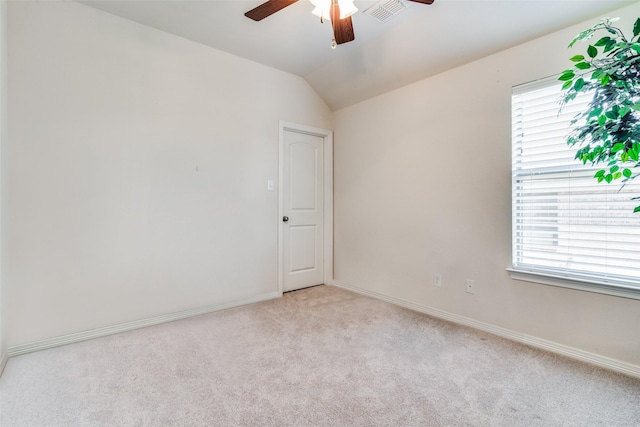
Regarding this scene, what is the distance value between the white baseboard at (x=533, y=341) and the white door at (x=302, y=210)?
1065mm

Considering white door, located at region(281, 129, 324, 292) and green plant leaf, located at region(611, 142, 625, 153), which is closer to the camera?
green plant leaf, located at region(611, 142, 625, 153)

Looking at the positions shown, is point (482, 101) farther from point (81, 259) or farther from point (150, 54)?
point (81, 259)

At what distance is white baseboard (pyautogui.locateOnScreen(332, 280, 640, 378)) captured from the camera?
1858 millimetres

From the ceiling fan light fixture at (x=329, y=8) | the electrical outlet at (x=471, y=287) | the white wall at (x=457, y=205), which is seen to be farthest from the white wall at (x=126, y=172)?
the electrical outlet at (x=471, y=287)

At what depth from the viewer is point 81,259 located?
2266 millimetres

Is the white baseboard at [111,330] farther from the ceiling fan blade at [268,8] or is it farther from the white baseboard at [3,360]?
the ceiling fan blade at [268,8]

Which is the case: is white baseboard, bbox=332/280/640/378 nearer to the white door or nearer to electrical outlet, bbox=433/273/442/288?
electrical outlet, bbox=433/273/442/288

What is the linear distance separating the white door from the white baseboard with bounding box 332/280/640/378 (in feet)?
3.49

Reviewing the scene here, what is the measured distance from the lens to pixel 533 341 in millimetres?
2191

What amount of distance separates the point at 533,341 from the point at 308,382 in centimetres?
173

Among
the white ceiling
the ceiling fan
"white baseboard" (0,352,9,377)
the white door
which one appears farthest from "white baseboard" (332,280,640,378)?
"white baseboard" (0,352,9,377)

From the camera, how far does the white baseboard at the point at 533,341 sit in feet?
6.09

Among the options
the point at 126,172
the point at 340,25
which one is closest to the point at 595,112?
the point at 340,25

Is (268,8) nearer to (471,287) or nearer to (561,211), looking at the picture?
(561,211)
